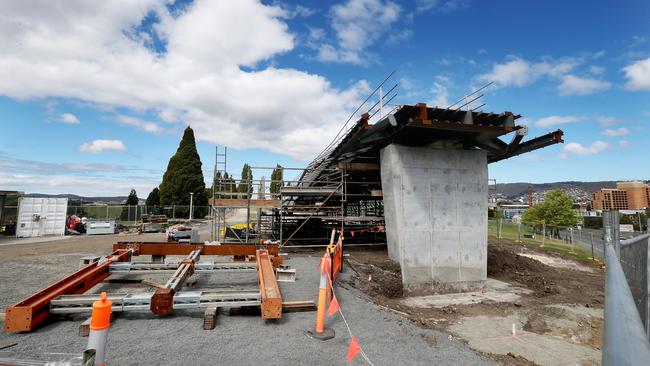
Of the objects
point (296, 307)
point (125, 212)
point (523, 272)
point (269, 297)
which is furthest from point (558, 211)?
point (125, 212)

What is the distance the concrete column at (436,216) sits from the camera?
1158cm

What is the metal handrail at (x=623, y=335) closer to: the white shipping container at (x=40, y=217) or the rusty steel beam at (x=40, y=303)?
the rusty steel beam at (x=40, y=303)

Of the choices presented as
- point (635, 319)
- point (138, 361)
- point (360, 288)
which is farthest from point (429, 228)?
point (635, 319)

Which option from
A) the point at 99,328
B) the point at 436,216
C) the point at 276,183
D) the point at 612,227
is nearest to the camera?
the point at 99,328

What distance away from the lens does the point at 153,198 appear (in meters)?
49.4

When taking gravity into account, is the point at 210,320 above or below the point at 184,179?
below

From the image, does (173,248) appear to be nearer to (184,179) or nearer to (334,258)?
(334,258)

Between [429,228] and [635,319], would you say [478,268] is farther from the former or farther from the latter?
[635,319]

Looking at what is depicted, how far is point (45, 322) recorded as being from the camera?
15.7 feet

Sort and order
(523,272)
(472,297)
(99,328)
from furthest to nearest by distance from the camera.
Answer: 1. (523,272)
2. (472,297)
3. (99,328)

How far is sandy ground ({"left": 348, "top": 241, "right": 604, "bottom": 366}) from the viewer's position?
21.7 ft

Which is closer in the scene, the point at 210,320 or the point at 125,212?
the point at 210,320

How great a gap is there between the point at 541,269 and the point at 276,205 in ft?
41.6

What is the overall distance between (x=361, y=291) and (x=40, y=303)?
255 inches
